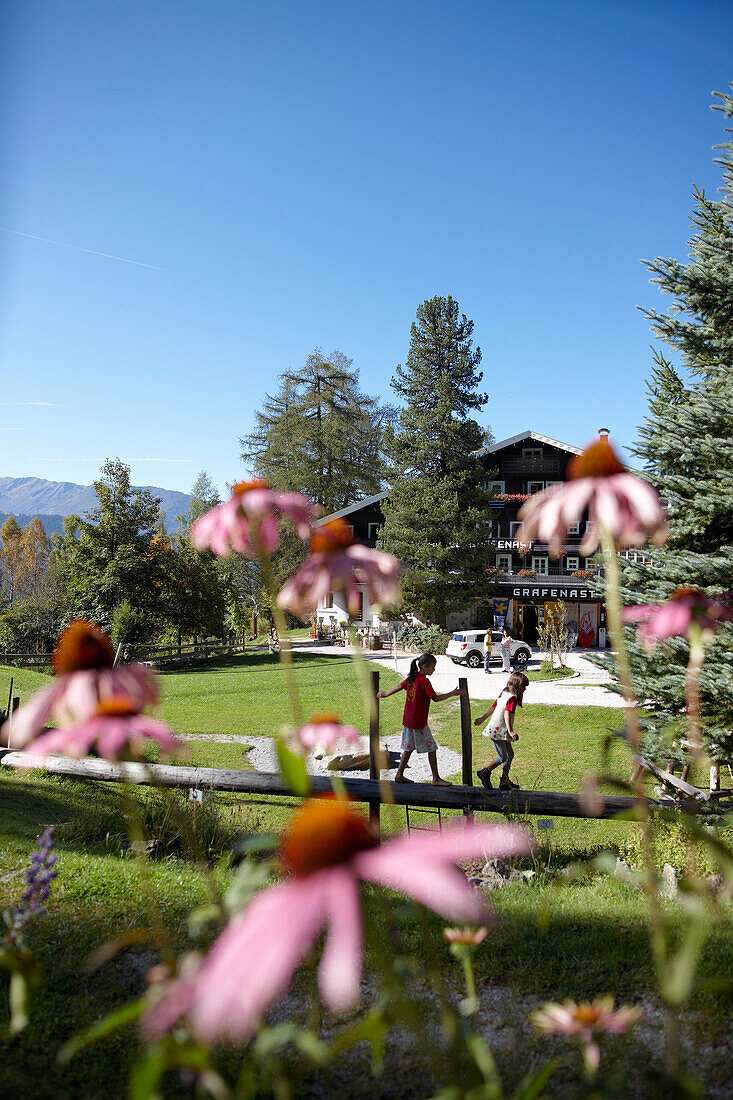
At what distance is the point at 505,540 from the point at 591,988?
27.1 meters

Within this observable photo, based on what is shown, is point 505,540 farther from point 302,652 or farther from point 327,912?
point 327,912

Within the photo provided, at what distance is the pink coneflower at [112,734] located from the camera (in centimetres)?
105

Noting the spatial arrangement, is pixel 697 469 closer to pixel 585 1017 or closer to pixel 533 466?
pixel 585 1017

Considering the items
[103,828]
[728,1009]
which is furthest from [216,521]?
[103,828]

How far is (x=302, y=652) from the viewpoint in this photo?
28.6 meters

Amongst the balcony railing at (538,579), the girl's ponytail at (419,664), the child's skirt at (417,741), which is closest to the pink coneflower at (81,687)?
the girl's ponytail at (419,664)

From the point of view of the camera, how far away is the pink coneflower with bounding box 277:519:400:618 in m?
1.34

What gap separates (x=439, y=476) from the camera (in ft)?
84.4

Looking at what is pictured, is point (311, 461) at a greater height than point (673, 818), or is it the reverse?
point (311, 461)

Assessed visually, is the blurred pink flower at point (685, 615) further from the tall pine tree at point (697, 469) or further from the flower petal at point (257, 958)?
the tall pine tree at point (697, 469)

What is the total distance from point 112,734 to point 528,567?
97.6 ft

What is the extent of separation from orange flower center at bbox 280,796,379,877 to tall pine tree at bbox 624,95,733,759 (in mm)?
6036

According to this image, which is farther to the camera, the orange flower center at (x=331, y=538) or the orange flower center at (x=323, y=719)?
the orange flower center at (x=323, y=719)

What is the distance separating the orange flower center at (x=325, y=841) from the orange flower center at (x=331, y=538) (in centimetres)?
64
